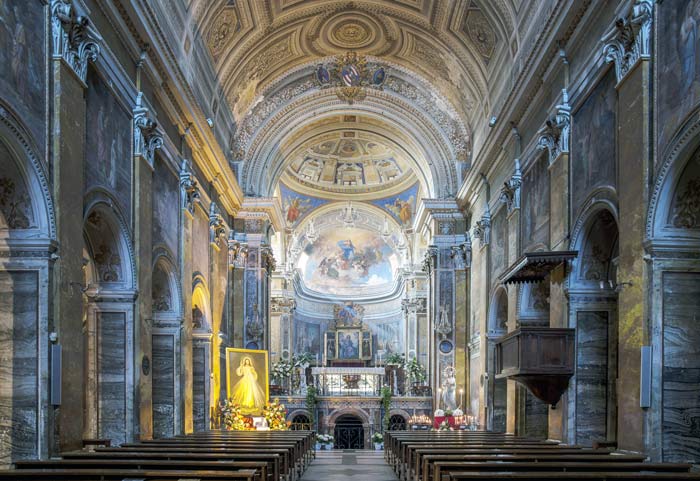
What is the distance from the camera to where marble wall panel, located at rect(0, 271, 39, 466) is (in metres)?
9.80

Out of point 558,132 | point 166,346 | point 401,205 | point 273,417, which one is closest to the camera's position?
point 558,132

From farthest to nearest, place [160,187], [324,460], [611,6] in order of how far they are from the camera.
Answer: [324,460]
[160,187]
[611,6]

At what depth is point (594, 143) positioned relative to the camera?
1316 cm

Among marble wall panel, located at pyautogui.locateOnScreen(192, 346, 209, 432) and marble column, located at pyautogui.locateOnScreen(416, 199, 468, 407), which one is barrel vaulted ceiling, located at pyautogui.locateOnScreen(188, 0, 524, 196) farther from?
marble wall panel, located at pyautogui.locateOnScreen(192, 346, 209, 432)

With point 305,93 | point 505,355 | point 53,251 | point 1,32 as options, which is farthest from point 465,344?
point 1,32

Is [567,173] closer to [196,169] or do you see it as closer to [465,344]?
[196,169]

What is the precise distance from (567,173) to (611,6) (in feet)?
10.6

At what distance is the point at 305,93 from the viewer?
28.6 metres

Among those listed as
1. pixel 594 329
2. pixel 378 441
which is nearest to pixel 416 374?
pixel 378 441

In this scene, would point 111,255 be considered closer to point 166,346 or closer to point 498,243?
point 166,346

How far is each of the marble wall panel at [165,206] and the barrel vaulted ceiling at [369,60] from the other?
4360 millimetres

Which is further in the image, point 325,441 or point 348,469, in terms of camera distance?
point 325,441

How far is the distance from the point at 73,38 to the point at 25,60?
57.8 inches

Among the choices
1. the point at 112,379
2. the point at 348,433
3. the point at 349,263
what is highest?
the point at 349,263
